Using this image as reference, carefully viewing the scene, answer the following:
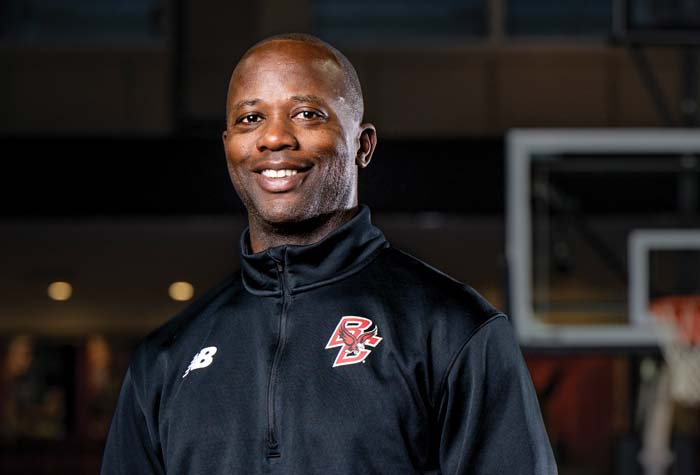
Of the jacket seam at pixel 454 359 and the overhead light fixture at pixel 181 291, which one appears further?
the overhead light fixture at pixel 181 291

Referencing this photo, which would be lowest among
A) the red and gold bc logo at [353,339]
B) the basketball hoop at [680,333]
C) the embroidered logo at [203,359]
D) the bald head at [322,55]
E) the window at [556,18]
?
the basketball hoop at [680,333]

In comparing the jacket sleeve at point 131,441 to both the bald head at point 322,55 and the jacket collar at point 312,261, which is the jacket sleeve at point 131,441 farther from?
the bald head at point 322,55

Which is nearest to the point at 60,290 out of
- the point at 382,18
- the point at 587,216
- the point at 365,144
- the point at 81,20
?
the point at 81,20

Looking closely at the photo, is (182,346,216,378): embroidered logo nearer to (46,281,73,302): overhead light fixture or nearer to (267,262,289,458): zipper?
(267,262,289,458): zipper

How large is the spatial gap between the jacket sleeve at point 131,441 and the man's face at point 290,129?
0.28 m

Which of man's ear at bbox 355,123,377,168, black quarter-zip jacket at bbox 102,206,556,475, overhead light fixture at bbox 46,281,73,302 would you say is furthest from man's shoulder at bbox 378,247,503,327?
overhead light fixture at bbox 46,281,73,302

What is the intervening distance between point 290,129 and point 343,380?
0.93 feet

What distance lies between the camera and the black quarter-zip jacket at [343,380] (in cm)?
131

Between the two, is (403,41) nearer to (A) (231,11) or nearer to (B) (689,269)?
(A) (231,11)

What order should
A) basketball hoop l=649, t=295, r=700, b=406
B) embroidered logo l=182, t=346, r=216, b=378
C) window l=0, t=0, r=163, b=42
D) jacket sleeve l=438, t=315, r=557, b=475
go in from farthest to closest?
window l=0, t=0, r=163, b=42
basketball hoop l=649, t=295, r=700, b=406
embroidered logo l=182, t=346, r=216, b=378
jacket sleeve l=438, t=315, r=557, b=475

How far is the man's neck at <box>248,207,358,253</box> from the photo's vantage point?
1.41m

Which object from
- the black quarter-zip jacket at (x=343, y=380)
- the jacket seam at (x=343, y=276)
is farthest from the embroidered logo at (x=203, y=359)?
the jacket seam at (x=343, y=276)

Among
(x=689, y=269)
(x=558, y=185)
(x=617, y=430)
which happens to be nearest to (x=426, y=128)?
(x=558, y=185)

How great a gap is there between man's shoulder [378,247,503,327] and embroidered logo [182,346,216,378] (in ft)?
0.72
